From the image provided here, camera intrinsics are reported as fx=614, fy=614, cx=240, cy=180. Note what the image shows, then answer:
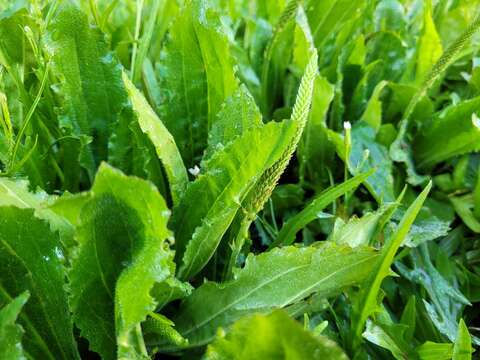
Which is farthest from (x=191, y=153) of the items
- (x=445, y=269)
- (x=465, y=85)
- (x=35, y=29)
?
(x=465, y=85)

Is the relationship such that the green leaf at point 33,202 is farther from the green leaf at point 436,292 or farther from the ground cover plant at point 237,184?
the green leaf at point 436,292

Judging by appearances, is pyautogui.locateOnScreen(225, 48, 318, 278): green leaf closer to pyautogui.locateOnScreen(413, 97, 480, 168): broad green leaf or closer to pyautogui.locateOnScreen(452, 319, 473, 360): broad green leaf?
pyautogui.locateOnScreen(452, 319, 473, 360): broad green leaf

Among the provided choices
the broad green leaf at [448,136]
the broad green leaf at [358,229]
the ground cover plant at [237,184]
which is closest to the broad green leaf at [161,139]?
the ground cover plant at [237,184]

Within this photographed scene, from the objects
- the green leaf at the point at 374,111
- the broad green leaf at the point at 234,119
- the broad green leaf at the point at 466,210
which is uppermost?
the broad green leaf at the point at 234,119

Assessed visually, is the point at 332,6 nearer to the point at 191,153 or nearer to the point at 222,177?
the point at 191,153

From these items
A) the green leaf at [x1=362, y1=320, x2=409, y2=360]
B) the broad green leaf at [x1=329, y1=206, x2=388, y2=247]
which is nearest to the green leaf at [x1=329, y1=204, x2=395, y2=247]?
the broad green leaf at [x1=329, y1=206, x2=388, y2=247]

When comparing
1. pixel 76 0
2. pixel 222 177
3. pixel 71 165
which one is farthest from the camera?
pixel 76 0

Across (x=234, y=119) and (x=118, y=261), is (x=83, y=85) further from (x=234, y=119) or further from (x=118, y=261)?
(x=118, y=261)

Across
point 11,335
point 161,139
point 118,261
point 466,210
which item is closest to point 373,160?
point 466,210
